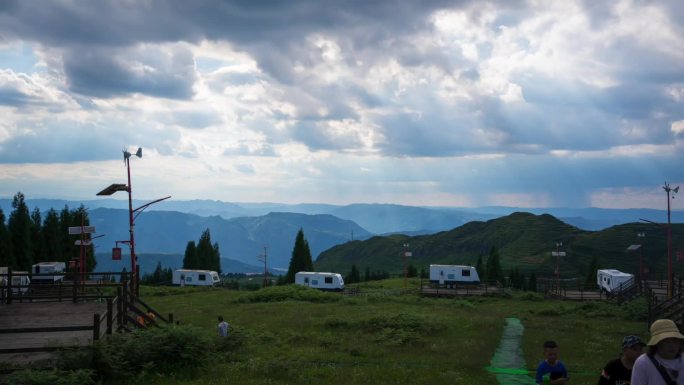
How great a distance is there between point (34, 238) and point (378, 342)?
266 feet

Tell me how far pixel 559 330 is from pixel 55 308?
85.8 ft

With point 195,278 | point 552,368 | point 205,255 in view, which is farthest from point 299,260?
point 552,368

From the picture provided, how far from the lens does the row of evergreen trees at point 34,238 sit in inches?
3258

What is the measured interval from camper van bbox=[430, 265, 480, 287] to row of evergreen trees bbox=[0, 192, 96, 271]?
47.8 meters

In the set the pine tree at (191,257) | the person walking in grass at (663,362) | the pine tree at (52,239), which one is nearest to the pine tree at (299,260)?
the pine tree at (191,257)

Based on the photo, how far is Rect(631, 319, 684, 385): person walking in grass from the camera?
7531mm

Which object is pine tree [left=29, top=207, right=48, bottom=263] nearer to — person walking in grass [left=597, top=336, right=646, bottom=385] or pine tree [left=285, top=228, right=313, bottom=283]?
pine tree [left=285, top=228, right=313, bottom=283]

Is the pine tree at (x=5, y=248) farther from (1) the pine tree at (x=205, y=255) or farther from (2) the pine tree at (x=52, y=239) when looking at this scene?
(1) the pine tree at (x=205, y=255)

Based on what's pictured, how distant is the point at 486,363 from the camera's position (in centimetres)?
2158

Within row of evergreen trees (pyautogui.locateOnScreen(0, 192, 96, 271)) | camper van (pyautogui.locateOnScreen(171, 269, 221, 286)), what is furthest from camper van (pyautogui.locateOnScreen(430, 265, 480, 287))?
row of evergreen trees (pyautogui.locateOnScreen(0, 192, 96, 271))

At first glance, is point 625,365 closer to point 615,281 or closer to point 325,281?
point 615,281

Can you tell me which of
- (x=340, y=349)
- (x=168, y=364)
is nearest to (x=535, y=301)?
(x=340, y=349)

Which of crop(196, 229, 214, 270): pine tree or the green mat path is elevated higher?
crop(196, 229, 214, 270): pine tree

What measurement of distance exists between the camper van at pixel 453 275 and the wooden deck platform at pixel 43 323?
168 ft
